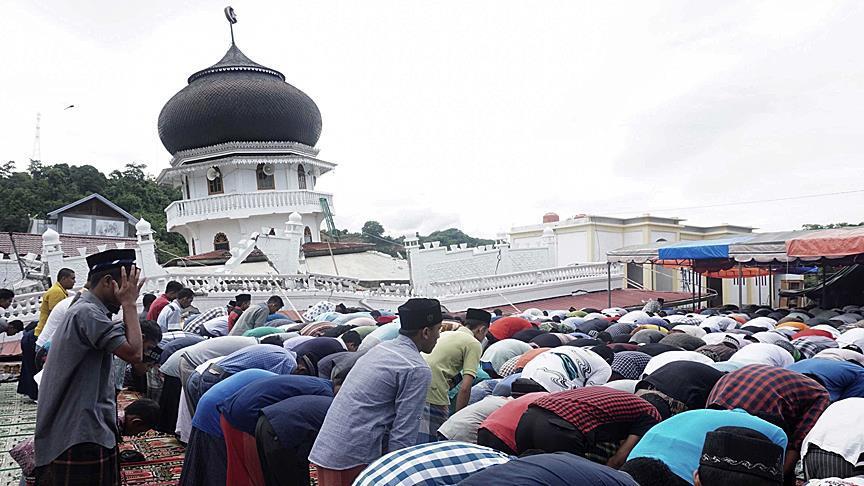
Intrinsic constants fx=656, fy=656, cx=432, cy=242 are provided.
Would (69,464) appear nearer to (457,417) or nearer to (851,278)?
(457,417)

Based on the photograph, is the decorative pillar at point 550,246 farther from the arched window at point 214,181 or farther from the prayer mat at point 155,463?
the prayer mat at point 155,463

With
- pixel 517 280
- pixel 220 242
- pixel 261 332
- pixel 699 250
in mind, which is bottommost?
pixel 517 280

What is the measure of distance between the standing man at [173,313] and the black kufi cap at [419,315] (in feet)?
21.7

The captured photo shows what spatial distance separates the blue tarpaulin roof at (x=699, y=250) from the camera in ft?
42.7

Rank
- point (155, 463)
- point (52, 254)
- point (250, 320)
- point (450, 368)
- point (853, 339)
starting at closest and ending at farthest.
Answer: point (450, 368) → point (155, 463) → point (853, 339) → point (250, 320) → point (52, 254)

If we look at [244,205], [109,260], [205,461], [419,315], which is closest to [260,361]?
[205,461]

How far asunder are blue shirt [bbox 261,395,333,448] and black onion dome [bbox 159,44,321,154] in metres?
18.6

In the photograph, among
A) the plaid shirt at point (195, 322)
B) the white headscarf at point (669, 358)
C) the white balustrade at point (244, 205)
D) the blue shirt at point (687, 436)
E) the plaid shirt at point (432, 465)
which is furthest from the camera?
the white balustrade at point (244, 205)

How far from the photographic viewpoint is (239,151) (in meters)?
21.1

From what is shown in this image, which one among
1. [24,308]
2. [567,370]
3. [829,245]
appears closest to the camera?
[567,370]

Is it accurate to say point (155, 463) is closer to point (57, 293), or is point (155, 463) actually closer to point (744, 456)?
point (57, 293)

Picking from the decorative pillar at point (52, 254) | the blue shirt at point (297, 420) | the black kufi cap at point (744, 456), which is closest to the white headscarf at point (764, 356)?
A: the black kufi cap at point (744, 456)

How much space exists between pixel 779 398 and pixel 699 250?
34.4 feet

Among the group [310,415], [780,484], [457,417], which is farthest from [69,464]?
[780,484]
